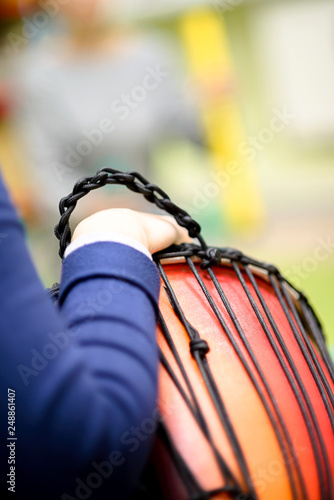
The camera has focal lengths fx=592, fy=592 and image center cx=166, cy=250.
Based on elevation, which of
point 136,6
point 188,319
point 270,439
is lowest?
point 270,439

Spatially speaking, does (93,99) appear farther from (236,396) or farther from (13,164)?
(236,396)

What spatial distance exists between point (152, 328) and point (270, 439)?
0.13 meters

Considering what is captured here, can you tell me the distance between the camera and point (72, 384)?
38 centimetres

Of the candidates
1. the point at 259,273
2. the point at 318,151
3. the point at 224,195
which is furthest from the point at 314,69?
the point at 259,273

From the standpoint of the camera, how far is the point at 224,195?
2.75 meters

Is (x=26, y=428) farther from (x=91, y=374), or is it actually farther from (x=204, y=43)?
(x=204, y=43)
